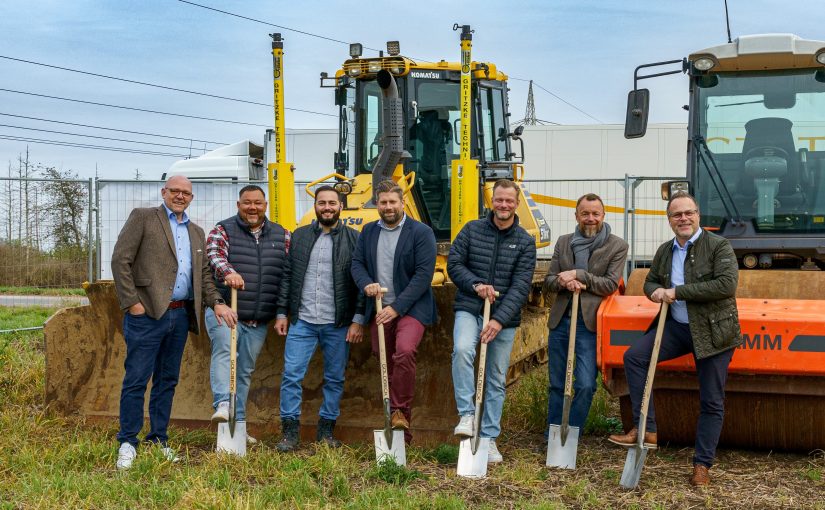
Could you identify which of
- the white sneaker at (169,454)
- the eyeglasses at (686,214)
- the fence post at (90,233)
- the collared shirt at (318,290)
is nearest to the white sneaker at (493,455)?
the collared shirt at (318,290)

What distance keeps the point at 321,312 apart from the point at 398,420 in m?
0.91

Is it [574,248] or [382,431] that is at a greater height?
[574,248]

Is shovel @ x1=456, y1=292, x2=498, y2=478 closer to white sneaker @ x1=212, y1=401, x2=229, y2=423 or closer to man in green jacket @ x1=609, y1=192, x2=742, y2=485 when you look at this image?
man in green jacket @ x1=609, y1=192, x2=742, y2=485

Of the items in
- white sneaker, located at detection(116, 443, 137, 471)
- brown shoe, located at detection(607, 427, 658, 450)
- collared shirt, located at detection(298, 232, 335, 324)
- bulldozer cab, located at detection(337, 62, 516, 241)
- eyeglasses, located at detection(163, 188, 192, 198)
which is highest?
bulldozer cab, located at detection(337, 62, 516, 241)

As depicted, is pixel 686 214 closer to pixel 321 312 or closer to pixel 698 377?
pixel 698 377

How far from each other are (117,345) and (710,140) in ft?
15.9

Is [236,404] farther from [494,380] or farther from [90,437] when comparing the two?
[494,380]

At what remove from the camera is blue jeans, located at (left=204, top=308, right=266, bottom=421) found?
6.44 m

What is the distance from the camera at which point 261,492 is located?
208 inches

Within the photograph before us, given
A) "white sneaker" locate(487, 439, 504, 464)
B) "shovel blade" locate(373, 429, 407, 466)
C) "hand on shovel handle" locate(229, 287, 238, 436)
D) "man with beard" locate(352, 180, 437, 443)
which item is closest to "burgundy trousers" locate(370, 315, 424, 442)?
"man with beard" locate(352, 180, 437, 443)

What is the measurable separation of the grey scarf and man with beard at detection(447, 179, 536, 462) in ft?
1.09

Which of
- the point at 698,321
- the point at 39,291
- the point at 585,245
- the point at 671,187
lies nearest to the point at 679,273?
the point at 698,321

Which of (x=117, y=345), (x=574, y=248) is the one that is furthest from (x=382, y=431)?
(x=117, y=345)

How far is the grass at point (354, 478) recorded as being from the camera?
5.22m
